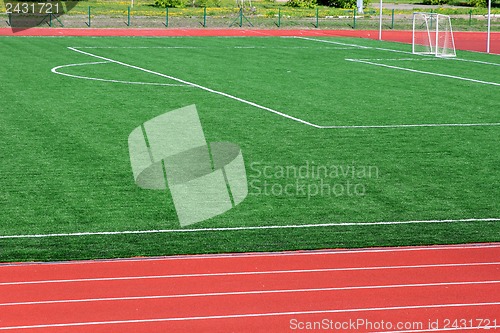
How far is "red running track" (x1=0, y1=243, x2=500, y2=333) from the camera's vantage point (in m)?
8.20

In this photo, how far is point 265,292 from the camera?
898cm

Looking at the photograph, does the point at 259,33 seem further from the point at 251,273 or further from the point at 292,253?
the point at 251,273

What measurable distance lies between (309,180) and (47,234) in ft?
14.2

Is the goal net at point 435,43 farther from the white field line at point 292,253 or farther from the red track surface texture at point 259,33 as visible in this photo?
the white field line at point 292,253

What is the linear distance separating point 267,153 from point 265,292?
7072mm

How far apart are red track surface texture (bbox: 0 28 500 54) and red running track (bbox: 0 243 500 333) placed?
32.2 m

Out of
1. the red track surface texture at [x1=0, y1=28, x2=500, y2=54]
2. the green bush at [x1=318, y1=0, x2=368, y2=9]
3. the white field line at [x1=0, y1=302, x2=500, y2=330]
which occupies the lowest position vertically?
the white field line at [x1=0, y1=302, x2=500, y2=330]

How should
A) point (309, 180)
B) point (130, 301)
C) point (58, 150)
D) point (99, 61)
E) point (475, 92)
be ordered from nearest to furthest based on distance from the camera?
point (130, 301) < point (309, 180) < point (58, 150) < point (475, 92) < point (99, 61)

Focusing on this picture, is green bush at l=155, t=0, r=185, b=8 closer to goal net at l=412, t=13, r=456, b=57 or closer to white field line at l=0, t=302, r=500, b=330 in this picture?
goal net at l=412, t=13, r=456, b=57

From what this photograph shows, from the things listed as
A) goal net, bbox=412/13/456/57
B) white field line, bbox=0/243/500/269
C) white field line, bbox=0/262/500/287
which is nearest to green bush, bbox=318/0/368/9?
goal net, bbox=412/13/456/57

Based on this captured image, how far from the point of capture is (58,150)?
16.0 meters

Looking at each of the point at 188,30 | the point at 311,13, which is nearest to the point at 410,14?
the point at 311,13

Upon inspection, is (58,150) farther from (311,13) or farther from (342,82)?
(311,13)

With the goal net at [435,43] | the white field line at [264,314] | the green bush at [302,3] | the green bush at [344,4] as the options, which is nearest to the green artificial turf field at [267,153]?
the white field line at [264,314]
